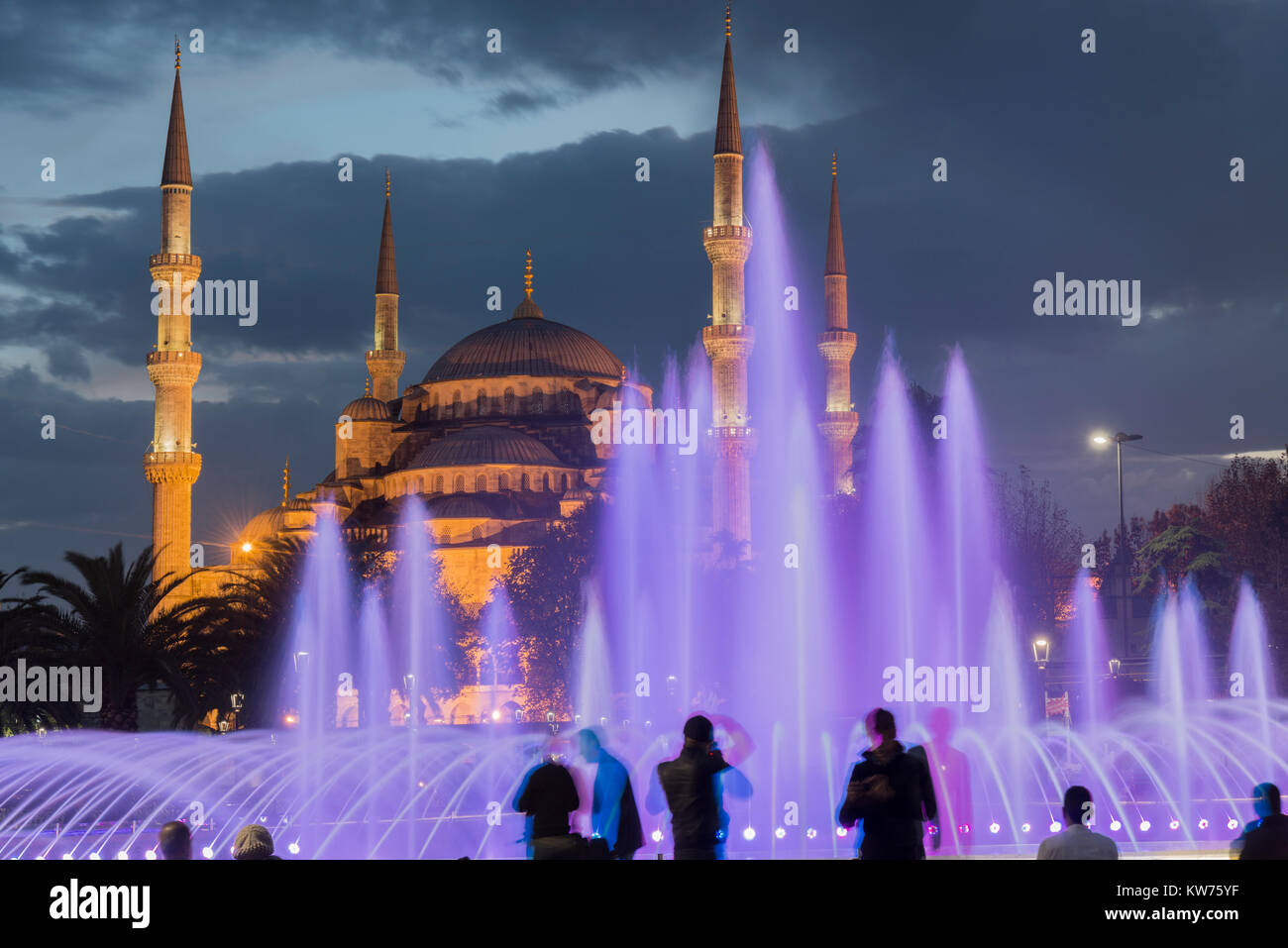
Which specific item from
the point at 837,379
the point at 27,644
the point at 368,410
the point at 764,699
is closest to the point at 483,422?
the point at 368,410

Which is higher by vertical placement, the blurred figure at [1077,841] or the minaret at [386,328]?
the minaret at [386,328]

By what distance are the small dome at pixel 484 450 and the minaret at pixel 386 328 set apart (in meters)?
7.09

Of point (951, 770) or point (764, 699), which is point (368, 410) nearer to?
point (764, 699)

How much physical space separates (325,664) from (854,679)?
13.4 meters

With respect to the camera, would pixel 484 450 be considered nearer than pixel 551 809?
No

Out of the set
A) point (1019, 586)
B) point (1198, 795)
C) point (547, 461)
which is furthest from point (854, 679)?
point (547, 461)

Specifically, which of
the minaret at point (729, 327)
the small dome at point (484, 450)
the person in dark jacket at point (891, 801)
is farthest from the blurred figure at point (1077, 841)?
the small dome at point (484, 450)

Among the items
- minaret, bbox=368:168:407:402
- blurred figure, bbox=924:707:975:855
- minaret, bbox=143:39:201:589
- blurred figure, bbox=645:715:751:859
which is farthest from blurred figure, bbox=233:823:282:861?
minaret, bbox=368:168:407:402

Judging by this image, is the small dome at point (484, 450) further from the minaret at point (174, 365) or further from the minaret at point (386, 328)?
the minaret at point (174, 365)

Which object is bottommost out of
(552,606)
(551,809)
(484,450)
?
(551,809)

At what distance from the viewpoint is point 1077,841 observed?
760 cm

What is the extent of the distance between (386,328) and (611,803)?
71.7 metres

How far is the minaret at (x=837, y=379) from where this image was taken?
207ft
